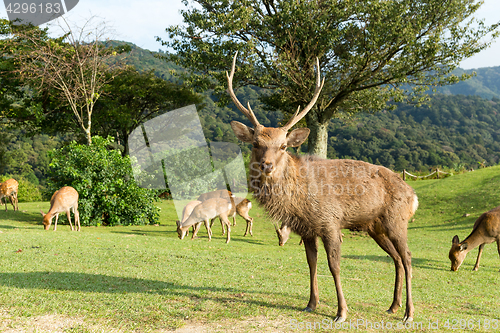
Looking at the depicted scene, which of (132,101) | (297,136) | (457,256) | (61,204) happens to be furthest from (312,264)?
(132,101)

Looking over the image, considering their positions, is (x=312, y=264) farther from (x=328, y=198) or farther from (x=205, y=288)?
(x=205, y=288)

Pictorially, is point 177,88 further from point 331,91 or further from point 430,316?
point 430,316

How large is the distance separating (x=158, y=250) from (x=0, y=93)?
18.0 metres

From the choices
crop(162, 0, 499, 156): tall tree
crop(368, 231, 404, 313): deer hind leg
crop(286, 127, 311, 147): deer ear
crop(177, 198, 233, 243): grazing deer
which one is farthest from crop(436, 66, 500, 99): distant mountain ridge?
crop(286, 127, 311, 147): deer ear

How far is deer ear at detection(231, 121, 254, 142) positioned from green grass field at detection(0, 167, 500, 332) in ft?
3.57

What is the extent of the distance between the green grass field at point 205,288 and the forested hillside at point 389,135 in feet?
54.3

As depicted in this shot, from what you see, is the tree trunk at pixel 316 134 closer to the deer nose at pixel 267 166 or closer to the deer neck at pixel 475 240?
the deer neck at pixel 475 240

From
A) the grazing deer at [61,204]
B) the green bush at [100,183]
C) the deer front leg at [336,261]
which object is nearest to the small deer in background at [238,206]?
the green bush at [100,183]

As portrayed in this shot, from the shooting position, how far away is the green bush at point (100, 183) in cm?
1395

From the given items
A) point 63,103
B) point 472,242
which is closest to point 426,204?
point 472,242

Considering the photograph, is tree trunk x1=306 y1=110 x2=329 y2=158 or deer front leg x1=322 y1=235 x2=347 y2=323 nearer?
deer front leg x1=322 y1=235 x2=347 y2=323

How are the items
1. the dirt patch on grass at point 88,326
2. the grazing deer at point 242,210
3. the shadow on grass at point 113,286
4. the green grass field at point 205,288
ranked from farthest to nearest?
1. the grazing deer at point 242,210
2. the shadow on grass at point 113,286
3. the green grass field at point 205,288
4. the dirt patch on grass at point 88,326

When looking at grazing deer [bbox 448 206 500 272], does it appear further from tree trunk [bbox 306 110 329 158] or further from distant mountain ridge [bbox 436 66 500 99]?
distant mountain ridge [bbox 436 66 500 99]

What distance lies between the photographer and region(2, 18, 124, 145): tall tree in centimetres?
1786
